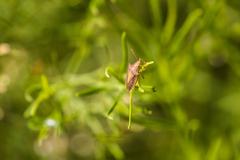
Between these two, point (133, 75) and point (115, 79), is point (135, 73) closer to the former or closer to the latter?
point (133, 75)

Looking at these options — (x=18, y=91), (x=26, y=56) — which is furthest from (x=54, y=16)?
(x=18, y=91)

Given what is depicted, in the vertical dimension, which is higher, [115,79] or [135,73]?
[135,73]

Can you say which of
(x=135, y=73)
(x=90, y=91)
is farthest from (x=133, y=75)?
(x=90, y=91)

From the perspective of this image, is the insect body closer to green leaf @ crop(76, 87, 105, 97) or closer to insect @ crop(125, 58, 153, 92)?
insect @ crop(125, 58, 153, 92)

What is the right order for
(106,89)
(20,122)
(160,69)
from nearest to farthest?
(106,89)
(160,69)
(20,122)

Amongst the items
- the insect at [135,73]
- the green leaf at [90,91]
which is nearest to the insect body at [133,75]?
the insect at [135,73]

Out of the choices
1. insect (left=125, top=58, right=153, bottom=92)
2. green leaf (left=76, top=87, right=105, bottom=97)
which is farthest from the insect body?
green leaf (left=76, top=87, right=105, bottom=97)

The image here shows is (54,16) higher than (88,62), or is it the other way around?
(54,16)

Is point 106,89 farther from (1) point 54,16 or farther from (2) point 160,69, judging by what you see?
(1) point 54,16
